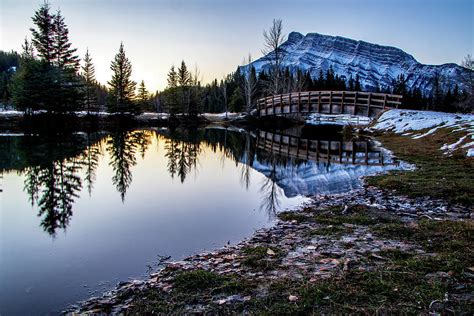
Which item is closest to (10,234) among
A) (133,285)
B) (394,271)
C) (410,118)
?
(133,285)

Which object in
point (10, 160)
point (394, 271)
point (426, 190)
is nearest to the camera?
point (394, 271)

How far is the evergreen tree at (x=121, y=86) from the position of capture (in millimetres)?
52906

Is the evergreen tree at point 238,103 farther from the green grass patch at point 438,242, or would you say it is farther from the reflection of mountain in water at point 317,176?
the green grass patch at point 438,242

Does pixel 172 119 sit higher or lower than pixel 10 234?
higher

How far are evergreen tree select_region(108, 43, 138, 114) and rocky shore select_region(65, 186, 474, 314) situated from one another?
5058cm

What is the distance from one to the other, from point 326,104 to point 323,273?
105 ft

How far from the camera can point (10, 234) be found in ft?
24.7

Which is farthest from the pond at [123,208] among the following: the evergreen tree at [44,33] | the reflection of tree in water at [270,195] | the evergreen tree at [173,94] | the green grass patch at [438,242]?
the evergreen tree at [173,94]

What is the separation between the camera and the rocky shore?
3.98 meters

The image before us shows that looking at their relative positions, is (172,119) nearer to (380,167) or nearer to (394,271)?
(380,167)

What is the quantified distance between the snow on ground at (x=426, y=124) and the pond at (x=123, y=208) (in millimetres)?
3766

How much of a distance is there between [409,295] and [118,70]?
189 feet

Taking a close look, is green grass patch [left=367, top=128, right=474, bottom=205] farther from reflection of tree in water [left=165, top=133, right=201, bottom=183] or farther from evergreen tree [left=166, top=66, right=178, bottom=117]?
evergreen tree [left=166, top=66, right=178, bottom=117]

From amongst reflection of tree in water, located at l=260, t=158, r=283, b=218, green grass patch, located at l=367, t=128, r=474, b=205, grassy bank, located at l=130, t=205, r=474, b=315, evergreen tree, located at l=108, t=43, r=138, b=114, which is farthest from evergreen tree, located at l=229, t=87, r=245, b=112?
grassy bank, located at l=130, t=205, r=474, b=315
